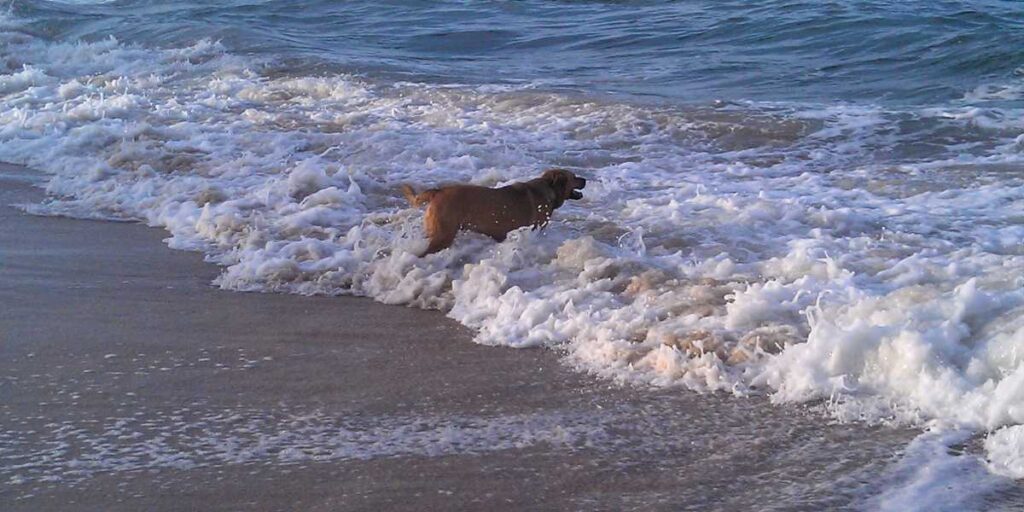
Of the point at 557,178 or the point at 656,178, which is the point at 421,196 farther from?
the point at 656,178

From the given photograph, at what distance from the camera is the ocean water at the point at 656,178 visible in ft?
16.3

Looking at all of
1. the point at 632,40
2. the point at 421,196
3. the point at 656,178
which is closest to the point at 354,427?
the point at 421,196

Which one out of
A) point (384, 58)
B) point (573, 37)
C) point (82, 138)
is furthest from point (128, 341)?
point (573, 37)

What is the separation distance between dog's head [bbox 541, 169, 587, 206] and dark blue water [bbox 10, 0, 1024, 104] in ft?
17.0

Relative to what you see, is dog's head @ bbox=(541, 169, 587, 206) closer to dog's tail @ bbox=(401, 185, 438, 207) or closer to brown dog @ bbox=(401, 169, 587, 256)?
brown dog @ bbox=(401, 169, 587, 256)

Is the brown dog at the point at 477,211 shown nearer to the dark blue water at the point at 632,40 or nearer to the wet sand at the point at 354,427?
the wet sand at the point at 354,427

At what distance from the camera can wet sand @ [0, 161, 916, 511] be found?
392cm

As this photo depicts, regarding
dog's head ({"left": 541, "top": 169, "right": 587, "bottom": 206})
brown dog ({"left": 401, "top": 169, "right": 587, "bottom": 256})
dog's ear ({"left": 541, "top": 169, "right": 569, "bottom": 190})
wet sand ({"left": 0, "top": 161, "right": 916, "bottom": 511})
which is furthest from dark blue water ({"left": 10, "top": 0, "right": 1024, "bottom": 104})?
wet sand ({"left": 0, "top": 161, "right": 916, "bottom": 511})

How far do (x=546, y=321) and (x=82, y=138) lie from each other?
21.9 feet

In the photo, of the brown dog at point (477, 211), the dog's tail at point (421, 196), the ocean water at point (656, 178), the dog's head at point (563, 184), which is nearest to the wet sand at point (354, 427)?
the ocean water at point (656, 178)

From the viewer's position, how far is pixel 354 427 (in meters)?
4.52

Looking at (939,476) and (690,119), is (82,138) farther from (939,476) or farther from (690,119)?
(939,476)

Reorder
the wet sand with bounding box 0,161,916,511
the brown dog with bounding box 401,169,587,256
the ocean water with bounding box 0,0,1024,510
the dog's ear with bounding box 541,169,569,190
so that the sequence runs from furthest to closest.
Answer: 1. the dog's ear with bounding box 541,169,569,190
2. the brown dog with bounding box 401,169,587,256
3. the ocean water with bounding box 0,0,1024,510
4. the wet sand with bounding box 0,161,916,511

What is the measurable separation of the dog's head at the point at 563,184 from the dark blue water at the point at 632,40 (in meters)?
5.19
